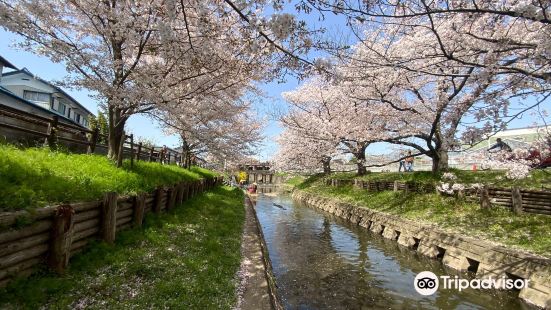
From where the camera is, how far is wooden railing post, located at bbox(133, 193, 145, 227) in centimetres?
827

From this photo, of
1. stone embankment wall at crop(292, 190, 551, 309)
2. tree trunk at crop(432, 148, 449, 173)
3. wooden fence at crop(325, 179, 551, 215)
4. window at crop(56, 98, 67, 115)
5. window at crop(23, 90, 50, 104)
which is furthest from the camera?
window at crop(56, 98, 67, 115)

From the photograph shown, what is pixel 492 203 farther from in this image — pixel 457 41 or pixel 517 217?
pixel 457 41

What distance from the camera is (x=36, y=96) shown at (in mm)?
28953

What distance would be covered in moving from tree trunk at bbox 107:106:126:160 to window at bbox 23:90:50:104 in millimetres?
24295

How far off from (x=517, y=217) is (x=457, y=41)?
282 inches

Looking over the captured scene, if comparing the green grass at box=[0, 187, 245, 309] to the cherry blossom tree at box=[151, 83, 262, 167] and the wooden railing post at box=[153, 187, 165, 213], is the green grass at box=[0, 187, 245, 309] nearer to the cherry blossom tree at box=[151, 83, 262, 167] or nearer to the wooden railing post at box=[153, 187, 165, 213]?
the wooden railing post at box=[153, 187, 165, 213]

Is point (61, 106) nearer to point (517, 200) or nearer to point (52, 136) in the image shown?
point (52, 136)

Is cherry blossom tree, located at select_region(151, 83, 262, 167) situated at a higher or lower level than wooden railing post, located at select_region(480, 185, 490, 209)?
higher

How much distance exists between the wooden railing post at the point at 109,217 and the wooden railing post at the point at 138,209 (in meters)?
1.33

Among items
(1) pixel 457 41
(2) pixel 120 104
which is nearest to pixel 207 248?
(2) pixel 120 104

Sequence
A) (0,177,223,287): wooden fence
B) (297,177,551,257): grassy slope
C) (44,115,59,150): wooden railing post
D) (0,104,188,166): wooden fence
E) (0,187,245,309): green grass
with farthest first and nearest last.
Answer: (297,177,551,257): grassy slope
(44,115,59,150): wooden railing post
(0,104,188,166): wooden fence
(0,187,245,309): green grass
(0,177,223,287): wooden fence

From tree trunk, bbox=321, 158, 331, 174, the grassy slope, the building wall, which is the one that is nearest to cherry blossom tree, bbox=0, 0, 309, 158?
the grassy slope

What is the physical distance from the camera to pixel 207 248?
833cm

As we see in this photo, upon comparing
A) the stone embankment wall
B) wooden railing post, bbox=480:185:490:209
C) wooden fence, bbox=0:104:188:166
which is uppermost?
wooden fence, bbox=0:104:188:166
